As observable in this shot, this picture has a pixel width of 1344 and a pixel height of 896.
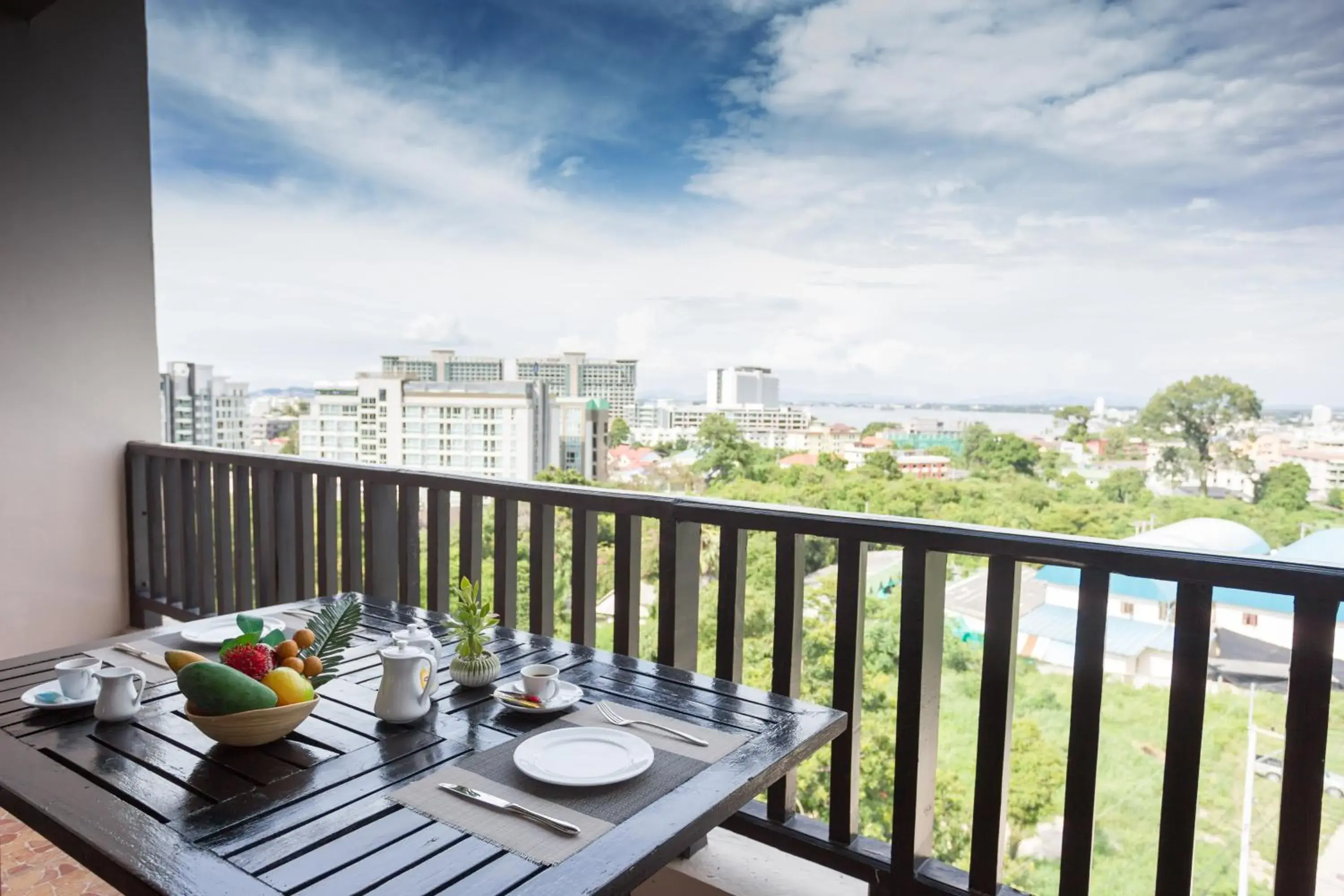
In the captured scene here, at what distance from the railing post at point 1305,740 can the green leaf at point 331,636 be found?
1.63 meters

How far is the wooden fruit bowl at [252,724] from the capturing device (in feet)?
3.87

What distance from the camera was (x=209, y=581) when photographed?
4.05 meters

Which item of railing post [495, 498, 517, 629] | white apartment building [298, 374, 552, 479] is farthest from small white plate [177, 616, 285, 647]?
white apartment building [298, 374, 552, 479]

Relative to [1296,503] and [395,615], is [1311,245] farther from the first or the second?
[395,615]

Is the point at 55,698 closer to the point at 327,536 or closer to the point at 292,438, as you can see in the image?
the point at 327,536

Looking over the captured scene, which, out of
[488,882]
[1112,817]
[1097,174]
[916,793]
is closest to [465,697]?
[488,882]

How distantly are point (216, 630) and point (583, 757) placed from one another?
98 cm

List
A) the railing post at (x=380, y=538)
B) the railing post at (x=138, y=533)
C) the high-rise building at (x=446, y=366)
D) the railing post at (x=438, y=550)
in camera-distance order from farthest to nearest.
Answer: the high-rise building at (x=446, y=366), the railing post at (x=138, y=533), the railing post at (x=380, y=538), the railing post at (x=438, y=550)

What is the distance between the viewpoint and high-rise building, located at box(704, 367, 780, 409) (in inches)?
682

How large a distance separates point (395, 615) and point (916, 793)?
1.27 m

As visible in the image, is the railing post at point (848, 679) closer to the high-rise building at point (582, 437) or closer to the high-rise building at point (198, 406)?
the high-rise building at point (198, 406)

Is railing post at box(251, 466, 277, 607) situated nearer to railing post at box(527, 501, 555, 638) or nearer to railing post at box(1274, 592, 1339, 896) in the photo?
railing post at box(527, 501, 555, 638)

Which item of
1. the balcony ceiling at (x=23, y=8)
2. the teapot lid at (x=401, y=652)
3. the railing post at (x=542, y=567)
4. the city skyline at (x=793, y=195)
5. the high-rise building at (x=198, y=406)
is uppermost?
the city skyline at (x=793, y=195)

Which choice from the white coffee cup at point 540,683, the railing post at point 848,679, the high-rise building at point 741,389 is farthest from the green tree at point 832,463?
the white coffee cup at point 540,683
